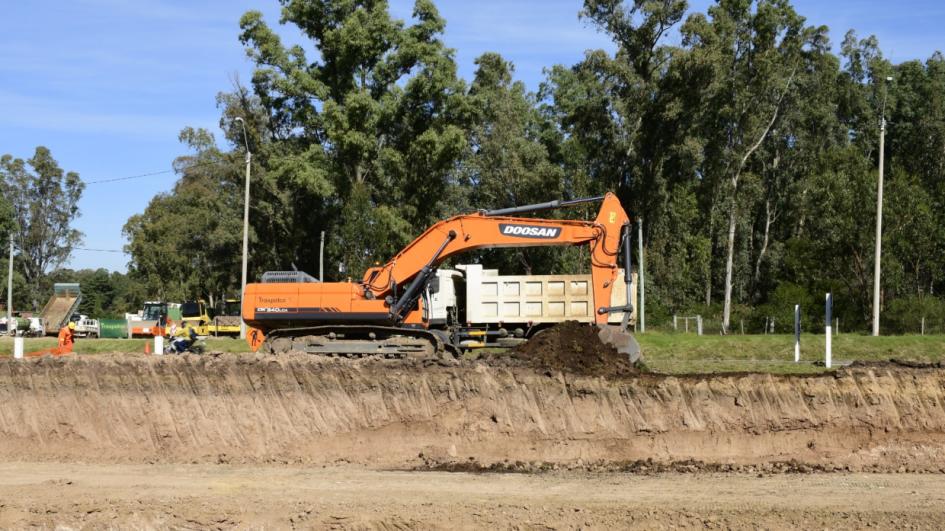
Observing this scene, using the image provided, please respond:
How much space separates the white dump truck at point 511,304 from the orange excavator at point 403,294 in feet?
4.05

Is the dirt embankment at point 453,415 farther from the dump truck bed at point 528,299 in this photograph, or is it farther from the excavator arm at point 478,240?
the dump truck bed at point 528,299

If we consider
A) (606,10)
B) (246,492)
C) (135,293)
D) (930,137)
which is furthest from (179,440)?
(135,293)

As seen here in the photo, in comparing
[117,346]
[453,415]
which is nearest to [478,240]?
[453,415]

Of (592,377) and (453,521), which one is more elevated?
(592,377)

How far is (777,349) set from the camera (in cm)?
2428

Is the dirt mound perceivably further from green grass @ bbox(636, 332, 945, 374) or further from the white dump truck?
green grass @ bbox(636, 332, 945, 374)

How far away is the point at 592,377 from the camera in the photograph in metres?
12.1

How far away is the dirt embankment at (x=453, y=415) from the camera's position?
11.3 metres

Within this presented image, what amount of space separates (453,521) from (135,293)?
78.9 meters

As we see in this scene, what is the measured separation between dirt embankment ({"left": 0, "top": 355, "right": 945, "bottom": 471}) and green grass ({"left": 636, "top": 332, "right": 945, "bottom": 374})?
10203 mm

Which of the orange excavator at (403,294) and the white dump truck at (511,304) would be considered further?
the white dump truck at (511,304)

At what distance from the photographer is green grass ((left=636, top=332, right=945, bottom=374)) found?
75.7 feet

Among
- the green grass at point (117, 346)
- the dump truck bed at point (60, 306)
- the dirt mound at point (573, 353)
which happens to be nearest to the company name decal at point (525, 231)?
the dirt mound at point (573, 353)

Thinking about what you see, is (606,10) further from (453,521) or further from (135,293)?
(135,293)
